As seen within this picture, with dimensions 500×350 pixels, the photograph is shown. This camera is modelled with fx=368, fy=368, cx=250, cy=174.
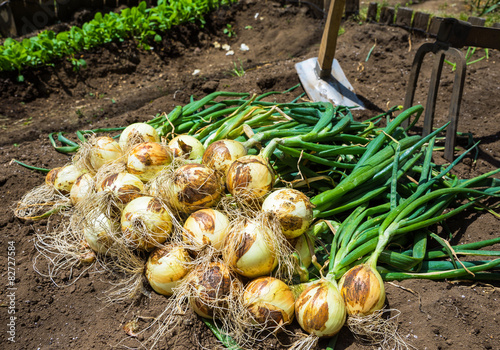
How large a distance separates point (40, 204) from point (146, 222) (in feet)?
3.23

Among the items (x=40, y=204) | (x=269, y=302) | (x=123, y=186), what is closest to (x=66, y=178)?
(x=40, y=204)

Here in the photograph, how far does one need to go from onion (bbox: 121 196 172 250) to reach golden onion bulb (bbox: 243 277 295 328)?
508 mm

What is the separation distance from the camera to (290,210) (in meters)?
1.66

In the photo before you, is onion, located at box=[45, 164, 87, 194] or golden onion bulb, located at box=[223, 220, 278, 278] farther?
onion, located at box=[45, 164, 87, 194]

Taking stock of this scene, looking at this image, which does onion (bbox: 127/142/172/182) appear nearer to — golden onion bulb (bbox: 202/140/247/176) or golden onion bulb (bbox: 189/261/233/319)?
golden onion bulb (bbox: 202/140/247/176)

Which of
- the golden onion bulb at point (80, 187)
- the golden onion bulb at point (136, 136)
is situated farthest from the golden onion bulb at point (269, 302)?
the golden onion bulb at point (136, 136)

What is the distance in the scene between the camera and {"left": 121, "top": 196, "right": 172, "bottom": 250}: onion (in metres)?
1.73

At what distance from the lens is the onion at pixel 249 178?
1.75m

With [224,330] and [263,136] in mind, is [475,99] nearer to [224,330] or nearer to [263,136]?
[263,136]

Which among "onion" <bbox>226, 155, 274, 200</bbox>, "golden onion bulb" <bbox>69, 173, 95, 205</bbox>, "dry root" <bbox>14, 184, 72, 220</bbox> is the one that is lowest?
"dry root" <bbox>14, 184, 72, 220</bbox>

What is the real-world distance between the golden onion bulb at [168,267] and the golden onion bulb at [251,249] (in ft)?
0.72

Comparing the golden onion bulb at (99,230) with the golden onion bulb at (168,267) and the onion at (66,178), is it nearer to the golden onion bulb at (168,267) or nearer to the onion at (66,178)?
the golden onion bulb at (168,267)

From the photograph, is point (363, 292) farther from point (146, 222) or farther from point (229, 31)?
point (229, 31)

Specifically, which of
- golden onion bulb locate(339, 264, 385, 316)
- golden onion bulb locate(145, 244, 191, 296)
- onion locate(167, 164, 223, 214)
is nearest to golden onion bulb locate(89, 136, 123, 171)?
onion locate(167, 164, 223, 214)
